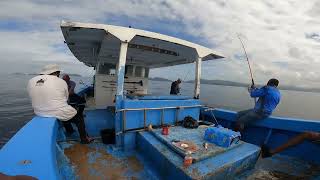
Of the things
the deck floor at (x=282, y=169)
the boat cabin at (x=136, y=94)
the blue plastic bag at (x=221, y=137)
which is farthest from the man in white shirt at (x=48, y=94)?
the deck floor at (x=282, y=169)

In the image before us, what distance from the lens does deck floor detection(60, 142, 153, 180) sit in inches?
167

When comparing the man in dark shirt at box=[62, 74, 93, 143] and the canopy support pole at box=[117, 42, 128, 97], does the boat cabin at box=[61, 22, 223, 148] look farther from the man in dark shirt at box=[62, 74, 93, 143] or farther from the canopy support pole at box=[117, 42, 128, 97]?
the man in dark shirt at box=[62, 74, 93, 143]

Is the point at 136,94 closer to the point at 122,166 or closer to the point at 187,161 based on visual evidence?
the point at 122,166

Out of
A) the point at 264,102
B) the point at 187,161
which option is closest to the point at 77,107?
the point at 187,161

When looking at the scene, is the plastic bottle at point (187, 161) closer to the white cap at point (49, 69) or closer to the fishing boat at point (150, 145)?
the fishing boat at point (150, 145)

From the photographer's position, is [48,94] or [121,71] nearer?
[48,94]

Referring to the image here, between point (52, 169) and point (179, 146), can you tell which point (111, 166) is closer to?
point (179, 146)

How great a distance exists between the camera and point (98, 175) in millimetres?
4191

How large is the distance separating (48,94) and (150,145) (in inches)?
93.4

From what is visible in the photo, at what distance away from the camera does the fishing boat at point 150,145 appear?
118 inches

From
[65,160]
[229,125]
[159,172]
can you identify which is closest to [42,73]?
[65,160]

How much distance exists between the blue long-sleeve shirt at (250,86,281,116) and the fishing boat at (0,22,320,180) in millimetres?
385

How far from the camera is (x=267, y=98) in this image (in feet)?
20.4

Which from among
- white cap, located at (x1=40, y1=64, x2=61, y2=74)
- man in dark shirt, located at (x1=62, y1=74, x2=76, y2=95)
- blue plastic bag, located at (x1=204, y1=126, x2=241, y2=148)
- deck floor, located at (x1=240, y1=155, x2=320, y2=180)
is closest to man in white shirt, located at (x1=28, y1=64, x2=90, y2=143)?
white cap, located at (x1=40, y1=64, x2=61, y2=74)
